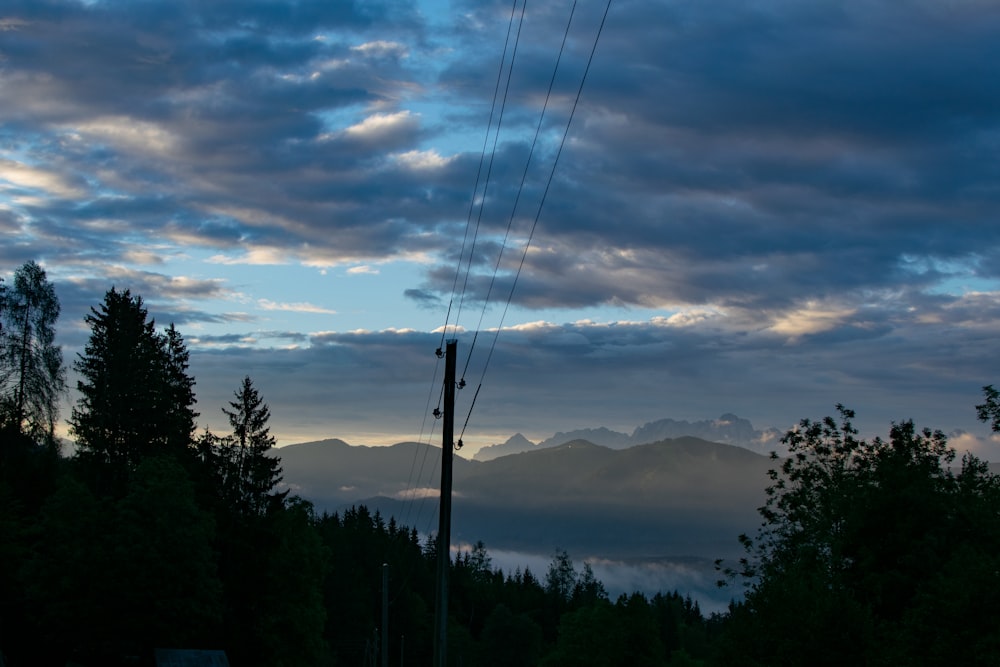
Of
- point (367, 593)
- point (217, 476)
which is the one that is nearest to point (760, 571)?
point (217, 476)

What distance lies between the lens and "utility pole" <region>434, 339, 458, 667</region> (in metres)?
30.1

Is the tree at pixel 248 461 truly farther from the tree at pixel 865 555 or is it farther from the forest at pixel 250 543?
the tree at pixel 865 555

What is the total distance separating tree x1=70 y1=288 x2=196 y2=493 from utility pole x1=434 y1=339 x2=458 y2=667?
156 ft

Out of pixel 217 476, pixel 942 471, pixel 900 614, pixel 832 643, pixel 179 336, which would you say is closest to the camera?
pixel 832 643

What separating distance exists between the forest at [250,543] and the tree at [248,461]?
181 millimetres

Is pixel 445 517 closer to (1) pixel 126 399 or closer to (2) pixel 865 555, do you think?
(2) pixel 865 555

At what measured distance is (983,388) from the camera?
44250mm

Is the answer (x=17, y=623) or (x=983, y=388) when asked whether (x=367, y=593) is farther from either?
(x=983, y=388)

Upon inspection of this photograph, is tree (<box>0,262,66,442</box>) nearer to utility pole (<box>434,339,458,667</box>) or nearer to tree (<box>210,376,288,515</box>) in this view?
tree (<box>210,376,288,515</box>)

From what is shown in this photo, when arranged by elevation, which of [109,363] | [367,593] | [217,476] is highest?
[109,363]

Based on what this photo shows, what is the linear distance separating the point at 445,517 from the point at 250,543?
138 feet

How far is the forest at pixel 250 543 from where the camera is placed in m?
35.6

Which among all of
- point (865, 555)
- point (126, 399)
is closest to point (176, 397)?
point (126, 399)

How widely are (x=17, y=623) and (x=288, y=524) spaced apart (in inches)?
812
